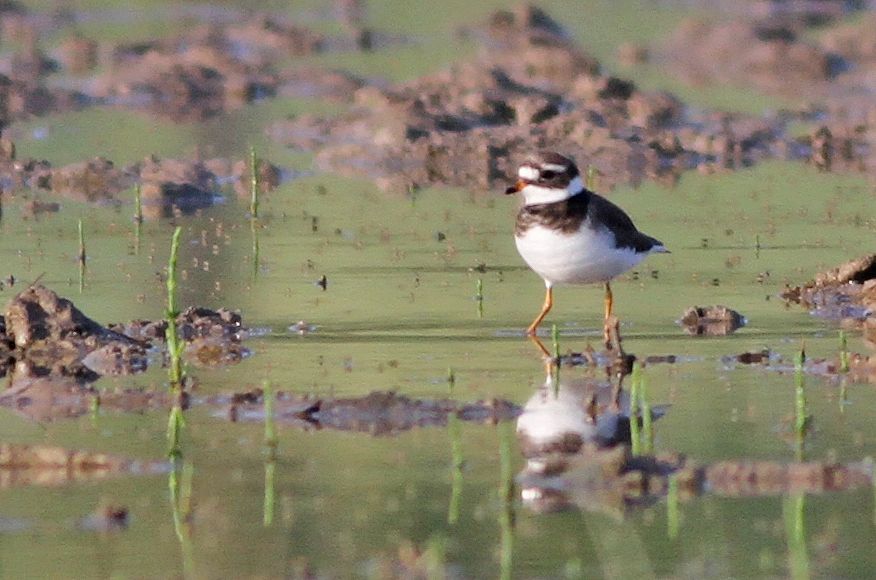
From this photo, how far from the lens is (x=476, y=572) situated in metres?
6.36

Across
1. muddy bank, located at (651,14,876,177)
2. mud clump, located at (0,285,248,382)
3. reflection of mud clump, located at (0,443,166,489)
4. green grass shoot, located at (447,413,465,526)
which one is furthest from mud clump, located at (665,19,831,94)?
reflection of mud clump, located at (0,443,166,489)

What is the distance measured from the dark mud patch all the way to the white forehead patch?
2316mm

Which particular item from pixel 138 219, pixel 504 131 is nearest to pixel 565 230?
pixel 138 219

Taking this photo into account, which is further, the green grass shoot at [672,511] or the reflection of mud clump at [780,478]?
the reflection of mud clump at [780,478]

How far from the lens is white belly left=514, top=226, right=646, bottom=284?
10617 millimetres

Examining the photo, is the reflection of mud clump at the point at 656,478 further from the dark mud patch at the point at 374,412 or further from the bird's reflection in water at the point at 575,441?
the dark mud patch at the point at 374,412

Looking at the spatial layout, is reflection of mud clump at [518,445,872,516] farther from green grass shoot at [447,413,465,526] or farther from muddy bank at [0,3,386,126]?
muddy bank at [0,3,386,126]

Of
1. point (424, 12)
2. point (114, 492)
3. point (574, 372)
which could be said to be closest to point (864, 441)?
point (574, 372)

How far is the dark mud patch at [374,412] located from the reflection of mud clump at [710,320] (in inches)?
89.7

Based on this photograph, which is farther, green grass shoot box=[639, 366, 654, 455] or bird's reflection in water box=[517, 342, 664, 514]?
green grass shoot box=[639, 366, 654, 455]

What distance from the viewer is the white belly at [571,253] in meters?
10.6

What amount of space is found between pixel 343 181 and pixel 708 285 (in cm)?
562

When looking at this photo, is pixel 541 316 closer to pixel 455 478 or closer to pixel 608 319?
pixel 608 319

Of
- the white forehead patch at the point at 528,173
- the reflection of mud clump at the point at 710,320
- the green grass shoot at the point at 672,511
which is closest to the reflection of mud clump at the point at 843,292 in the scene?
the reflection of mud clump at the point at 710,320
